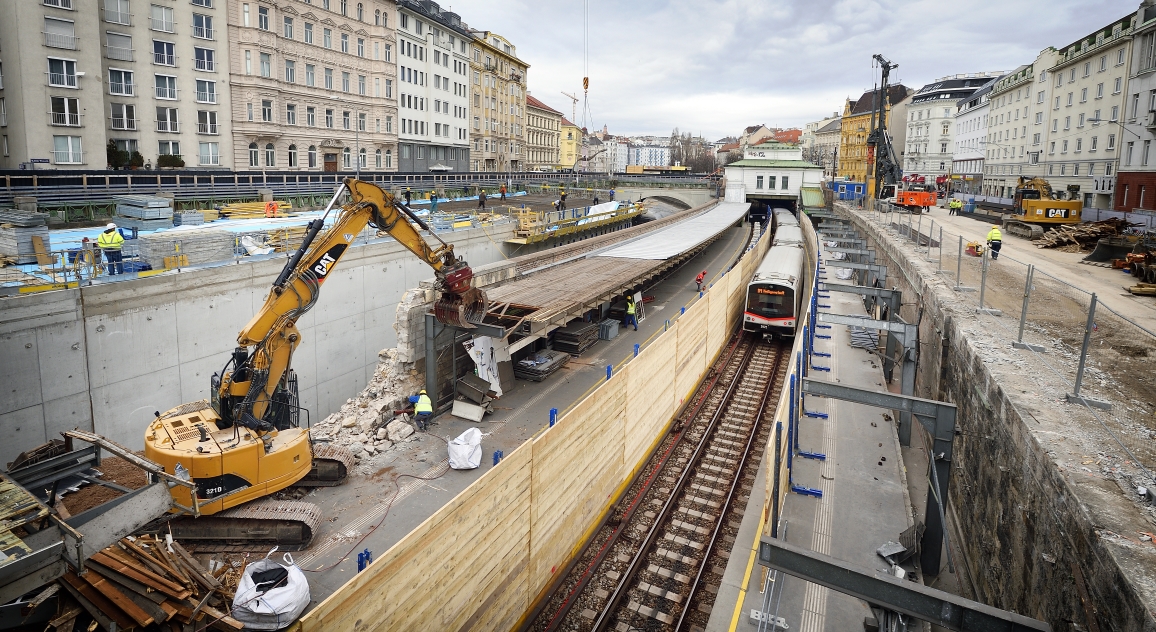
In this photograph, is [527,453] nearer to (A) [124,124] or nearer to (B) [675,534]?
(B) [675,534]

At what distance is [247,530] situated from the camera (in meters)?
9.50

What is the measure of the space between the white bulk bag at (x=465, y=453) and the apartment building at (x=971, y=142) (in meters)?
73.5

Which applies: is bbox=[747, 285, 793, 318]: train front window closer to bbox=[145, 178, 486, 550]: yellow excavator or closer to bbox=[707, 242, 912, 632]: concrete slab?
bbox=[707, 242, 912, 632]: concrete slab

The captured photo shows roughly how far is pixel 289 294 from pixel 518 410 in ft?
21.7

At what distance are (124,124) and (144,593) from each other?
3925 centimetres

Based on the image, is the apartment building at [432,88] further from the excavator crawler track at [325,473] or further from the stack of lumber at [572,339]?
the excavator crawler track at [325,473]

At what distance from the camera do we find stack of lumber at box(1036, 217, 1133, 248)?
25.5 meters

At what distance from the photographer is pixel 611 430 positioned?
44.0 feet

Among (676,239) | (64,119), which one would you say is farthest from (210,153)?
(676,239)

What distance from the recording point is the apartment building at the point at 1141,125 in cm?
3572

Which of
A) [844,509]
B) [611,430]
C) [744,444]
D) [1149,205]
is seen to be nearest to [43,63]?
[611,430]

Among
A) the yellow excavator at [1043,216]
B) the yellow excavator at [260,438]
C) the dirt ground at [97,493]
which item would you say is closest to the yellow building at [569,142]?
the yellow excavator at [1043,216]

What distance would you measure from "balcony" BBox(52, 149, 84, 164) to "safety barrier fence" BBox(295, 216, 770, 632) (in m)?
33.5

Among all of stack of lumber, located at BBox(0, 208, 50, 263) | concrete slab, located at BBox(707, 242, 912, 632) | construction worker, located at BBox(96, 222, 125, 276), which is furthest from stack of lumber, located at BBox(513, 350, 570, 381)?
stack of lumber, located at BBox(0, 208, 50, 263)
